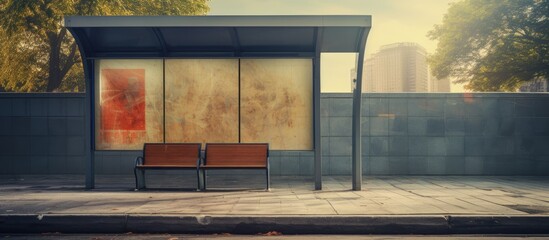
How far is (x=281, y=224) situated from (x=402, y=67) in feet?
366

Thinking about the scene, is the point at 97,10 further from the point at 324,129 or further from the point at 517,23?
the point at 517,23

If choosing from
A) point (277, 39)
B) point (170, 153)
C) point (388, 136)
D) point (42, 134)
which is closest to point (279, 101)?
point (277, 39)

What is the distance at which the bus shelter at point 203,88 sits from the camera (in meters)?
9.52

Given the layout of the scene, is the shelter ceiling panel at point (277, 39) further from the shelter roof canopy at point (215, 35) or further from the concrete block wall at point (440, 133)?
the concrete block wall at point (440, 133)

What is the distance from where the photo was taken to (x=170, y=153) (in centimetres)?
942

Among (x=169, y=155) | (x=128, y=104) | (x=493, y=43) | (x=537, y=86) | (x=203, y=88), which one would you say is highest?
(x=537, y=86)

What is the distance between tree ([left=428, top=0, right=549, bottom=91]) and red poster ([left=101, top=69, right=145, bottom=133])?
59.8 feet

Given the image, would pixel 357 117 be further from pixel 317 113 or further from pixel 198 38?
pixel 198 38

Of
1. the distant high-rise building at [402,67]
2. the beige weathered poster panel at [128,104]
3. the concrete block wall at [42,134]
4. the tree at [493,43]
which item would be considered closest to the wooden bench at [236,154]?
the beige weathered poster panel at [128,104]

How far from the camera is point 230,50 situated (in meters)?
9.88

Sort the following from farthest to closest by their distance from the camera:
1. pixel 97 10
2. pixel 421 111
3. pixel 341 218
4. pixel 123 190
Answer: pixel 97 10 → pixel 421 111 → pixel 123 190 → pixel 341 218

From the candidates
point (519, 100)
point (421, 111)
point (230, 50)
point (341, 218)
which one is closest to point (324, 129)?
point (421, 111)

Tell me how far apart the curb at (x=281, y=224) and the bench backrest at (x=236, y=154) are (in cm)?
327

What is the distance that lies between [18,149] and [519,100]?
13129 mm
